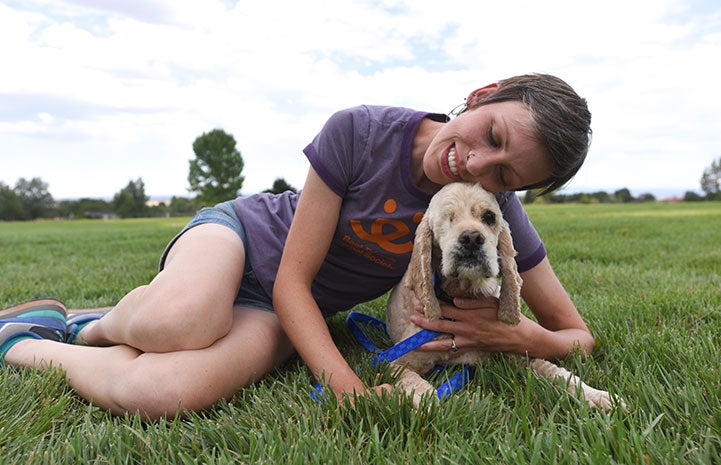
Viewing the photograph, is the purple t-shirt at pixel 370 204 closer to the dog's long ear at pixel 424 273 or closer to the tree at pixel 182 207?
the dog's long ear at pixel 424 273

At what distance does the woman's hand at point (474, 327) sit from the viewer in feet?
8.50

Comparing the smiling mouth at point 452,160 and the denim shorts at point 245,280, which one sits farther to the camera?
the denim shorts at point 245,280

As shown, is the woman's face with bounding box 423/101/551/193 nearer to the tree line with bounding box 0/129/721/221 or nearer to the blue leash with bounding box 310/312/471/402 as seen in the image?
the blue leash with bounding box 310/312/471/402

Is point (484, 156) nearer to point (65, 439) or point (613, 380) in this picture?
point (613, 380)

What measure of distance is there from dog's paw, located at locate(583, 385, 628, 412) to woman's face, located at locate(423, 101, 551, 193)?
1027 mm

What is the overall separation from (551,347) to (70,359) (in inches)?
99.1

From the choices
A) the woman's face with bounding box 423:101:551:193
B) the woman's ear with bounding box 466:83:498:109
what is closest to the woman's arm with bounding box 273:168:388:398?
the woman's face with bounding box 423:101:551:193

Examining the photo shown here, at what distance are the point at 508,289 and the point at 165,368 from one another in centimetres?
Answer: 168

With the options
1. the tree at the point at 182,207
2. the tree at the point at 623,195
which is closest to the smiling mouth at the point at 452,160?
the tree at the point at 623,195

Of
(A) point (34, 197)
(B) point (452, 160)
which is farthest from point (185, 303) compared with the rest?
(A) point (34, 197)

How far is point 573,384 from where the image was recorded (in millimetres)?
2324

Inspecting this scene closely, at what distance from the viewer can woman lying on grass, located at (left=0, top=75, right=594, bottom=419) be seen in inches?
97.6

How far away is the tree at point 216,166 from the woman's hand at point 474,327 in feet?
214

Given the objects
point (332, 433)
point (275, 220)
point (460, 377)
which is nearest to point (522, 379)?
point (460, 377)
